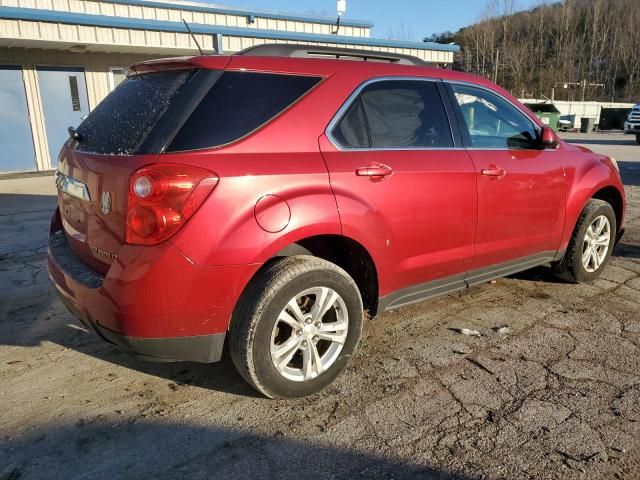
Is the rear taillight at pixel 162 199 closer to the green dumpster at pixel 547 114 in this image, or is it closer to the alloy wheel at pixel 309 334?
the alloy wheel at pixel 309 334

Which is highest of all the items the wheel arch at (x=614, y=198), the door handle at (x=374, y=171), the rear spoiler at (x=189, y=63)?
the rear spoiler at (x=189, y=63)

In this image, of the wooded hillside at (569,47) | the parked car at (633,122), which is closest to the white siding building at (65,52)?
the parked car at (633,122)

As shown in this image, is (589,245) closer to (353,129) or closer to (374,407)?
(353,129)

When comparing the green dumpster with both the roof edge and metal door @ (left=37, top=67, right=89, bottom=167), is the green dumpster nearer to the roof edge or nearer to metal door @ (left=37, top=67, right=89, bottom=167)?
the roof edge

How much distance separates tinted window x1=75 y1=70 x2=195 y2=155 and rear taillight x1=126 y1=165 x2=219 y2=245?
241 millimetres

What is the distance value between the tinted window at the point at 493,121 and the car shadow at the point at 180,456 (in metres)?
2.31

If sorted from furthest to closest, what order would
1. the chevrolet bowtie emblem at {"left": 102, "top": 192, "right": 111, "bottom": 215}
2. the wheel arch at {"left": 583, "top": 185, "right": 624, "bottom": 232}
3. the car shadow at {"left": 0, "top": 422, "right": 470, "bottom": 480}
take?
the wheel arch at {"left": 583, "top": 185, "right": 624, "bottom": 232} → the chevrolet bowtie emblem at {"left": 102, "top": 192, "right": 111, "bottom": 215} → the car shadow at {"left": 0, "top": 422, "right": 470, "bottom": 480}

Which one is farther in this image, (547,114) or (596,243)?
(547,114)

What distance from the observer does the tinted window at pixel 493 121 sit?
366 cm

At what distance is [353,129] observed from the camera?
2.97 m

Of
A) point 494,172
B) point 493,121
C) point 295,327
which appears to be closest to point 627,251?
point 493,121

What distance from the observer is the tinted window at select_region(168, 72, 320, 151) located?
2480 mm

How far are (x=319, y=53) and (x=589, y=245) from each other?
3058 mm

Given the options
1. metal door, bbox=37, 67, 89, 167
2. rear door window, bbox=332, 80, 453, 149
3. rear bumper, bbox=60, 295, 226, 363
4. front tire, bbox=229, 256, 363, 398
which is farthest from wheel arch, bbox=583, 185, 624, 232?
metal door, bbox=37, 67, 89, 167
